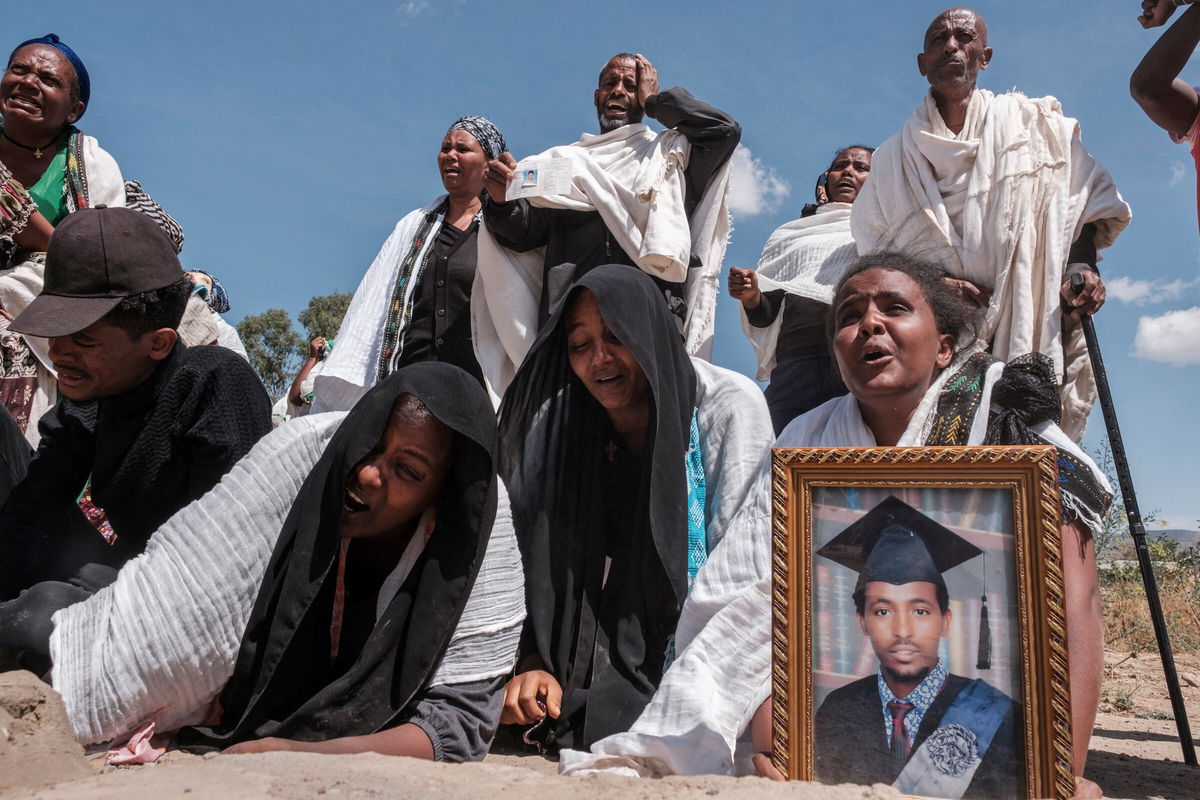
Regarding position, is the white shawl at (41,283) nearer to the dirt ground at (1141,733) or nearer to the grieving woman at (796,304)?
the grieving woman at (796,304)

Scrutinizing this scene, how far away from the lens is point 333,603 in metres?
2.62

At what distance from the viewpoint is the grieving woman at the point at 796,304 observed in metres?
4.11

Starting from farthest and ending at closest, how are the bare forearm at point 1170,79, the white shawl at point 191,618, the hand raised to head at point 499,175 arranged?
the hand raised to head at point 499,175 < the bare forearm at point 1170,79 < the white shawl at point 191,618

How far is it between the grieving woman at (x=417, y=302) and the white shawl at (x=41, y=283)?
112 centimetres

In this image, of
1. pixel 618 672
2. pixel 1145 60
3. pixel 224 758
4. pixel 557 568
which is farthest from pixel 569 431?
pixel 1145 60

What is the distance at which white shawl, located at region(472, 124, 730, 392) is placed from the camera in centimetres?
436

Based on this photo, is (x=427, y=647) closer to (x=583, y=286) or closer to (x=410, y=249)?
(x=583, y=286)

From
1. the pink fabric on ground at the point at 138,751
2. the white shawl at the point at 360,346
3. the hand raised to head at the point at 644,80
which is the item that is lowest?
the pink fabric on ground at the point at 138,751

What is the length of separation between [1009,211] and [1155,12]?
32.1 inches

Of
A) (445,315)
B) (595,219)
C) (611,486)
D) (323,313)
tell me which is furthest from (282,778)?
(323,313)

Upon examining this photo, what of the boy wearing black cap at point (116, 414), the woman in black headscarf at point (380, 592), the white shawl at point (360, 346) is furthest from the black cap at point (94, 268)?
the white shawl at point (360, 346)

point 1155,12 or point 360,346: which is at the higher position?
point 1155,12

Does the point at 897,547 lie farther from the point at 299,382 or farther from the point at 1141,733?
the point at 299,382

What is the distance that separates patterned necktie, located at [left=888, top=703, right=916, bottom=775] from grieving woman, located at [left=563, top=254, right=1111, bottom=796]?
0.06m
